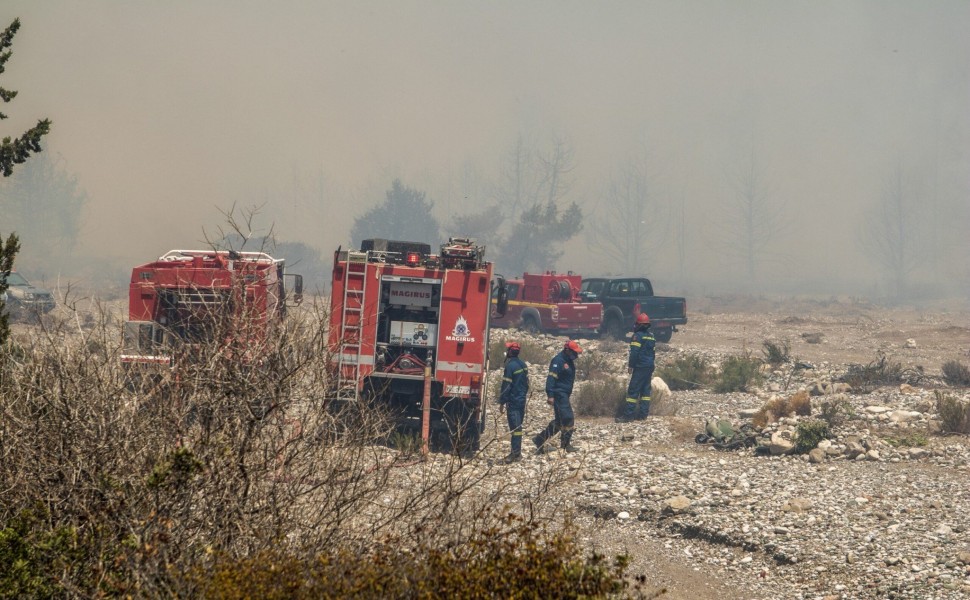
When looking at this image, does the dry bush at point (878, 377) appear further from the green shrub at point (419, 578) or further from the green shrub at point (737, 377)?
the green shrub at point (419, 578)

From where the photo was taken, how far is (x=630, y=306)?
974 inches

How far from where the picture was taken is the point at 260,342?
538 centimetres

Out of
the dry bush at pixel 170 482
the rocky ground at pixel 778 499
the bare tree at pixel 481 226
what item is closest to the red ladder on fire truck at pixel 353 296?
the rocky ground at pixel 778 499

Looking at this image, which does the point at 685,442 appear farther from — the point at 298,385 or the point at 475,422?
the point at 298,385

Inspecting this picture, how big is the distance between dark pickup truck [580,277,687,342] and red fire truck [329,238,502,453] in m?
13.2

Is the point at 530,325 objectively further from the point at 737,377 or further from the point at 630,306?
the point at 737,377

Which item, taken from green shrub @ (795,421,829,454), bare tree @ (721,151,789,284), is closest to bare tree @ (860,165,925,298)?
bare tree @ (721,151,789,284)

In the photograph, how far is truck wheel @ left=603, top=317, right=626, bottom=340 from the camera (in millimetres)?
24641

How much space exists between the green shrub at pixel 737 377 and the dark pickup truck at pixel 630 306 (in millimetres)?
6337

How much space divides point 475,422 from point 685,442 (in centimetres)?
330

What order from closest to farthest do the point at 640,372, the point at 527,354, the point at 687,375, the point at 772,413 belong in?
the point at 772,413 < the point at 640,372 < the point at 687,375 < the point at 527,354

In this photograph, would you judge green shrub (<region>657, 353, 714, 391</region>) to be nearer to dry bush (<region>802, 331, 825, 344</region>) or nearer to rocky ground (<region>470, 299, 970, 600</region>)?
rocky ground (<region>470, 299, 970, 600</region>)

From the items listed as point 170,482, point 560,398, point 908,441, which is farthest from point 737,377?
point 170,482

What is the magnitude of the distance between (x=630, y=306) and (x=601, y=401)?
34.2 feet
